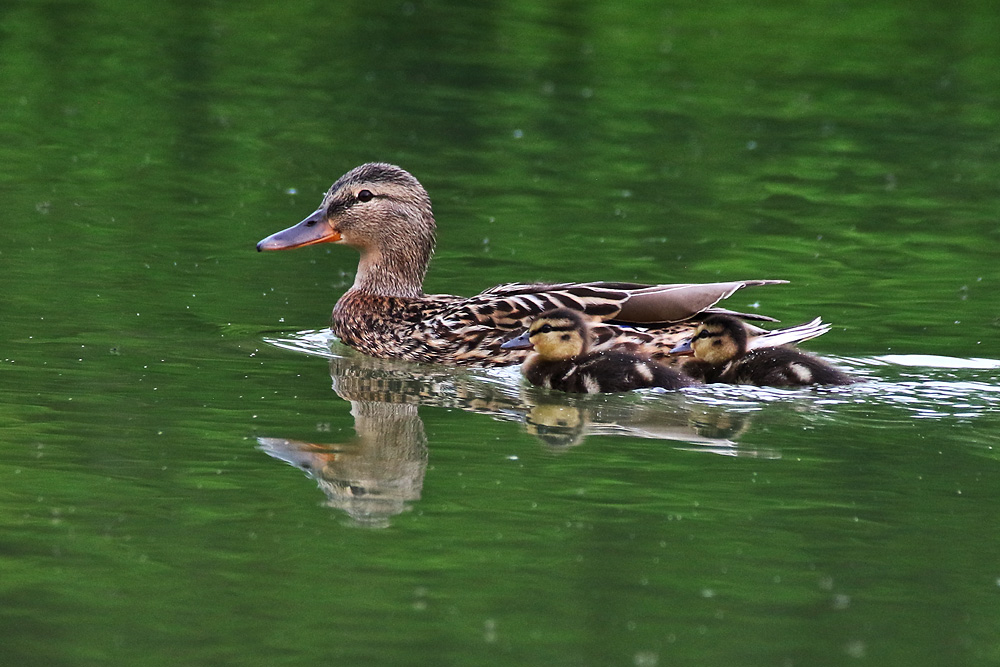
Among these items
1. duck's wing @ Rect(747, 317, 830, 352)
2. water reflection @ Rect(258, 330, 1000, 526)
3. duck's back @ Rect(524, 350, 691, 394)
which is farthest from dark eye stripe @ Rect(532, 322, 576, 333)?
duck's wing @ Rect(747, 317, 830, 352)

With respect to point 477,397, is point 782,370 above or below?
above

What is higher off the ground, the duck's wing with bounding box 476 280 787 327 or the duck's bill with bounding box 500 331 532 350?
the duck's wing with bounding box 476 280 787 327

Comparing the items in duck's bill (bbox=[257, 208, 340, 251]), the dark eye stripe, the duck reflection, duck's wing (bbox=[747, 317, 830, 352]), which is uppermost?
duck's bill (bbox=[257, 208, 340, 251])

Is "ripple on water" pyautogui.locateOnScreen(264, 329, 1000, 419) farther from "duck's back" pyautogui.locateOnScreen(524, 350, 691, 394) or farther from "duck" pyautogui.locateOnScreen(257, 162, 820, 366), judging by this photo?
"duck" pyautogui.locateOnScreen(257, 162, 820, 366)

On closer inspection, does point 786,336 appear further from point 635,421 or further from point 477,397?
point 477,397

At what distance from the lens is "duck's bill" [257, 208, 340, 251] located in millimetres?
8539

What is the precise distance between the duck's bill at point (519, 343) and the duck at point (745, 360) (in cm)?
68

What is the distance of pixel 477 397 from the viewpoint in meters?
7.25

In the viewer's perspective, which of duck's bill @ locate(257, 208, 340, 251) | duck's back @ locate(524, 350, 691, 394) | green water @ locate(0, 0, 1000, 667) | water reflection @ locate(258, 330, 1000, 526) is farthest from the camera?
duck's bill @ locate(257, 208, 340, 251)

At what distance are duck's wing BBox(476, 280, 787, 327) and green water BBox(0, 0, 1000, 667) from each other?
0.31 meters

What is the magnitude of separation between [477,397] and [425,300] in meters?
1.19

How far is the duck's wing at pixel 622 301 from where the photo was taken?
24.9 feet

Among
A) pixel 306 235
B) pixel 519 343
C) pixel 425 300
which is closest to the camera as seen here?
pixel 519 343

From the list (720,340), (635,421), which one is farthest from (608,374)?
(720,340)
